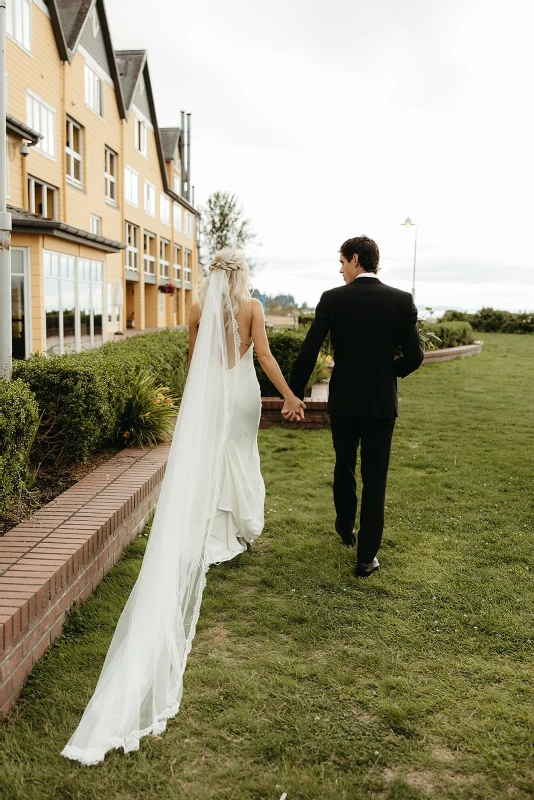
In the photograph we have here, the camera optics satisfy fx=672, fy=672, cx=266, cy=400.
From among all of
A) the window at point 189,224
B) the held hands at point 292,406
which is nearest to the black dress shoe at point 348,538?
the held hands at point 292,406

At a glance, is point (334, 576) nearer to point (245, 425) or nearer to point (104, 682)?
point (245, 425)

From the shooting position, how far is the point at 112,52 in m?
27.2

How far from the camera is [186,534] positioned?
12.4 ft

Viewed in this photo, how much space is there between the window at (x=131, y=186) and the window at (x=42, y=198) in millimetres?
9008

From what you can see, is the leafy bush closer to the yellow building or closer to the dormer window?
the yellow building

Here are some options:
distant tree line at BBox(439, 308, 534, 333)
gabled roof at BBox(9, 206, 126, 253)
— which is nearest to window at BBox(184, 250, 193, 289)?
distant tree line at BBox(439, 308, 534, 333)

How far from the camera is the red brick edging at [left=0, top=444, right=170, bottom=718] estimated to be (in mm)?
2992

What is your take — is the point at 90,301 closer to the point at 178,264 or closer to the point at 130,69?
the point at 130,69

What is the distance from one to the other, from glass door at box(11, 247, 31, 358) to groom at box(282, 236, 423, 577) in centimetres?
1323

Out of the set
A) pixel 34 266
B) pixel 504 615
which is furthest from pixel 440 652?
pixel 34 266

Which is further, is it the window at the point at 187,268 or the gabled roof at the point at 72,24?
the window at the point at 187,268

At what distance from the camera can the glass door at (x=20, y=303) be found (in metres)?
16.4

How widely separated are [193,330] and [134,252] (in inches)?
1227

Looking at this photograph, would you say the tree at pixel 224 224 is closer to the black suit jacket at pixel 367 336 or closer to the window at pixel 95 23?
the window at pixel 95 23
